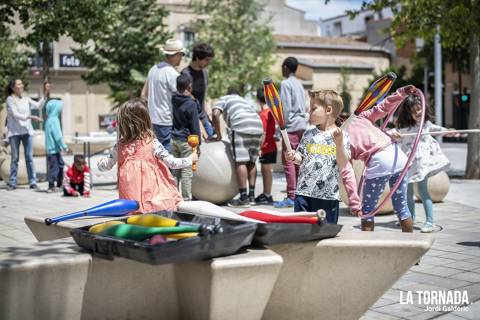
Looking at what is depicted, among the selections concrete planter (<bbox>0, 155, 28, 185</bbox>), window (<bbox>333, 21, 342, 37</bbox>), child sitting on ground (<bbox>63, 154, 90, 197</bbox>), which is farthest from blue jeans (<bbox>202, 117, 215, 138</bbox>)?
window (<bbox>333, 21, 342, 37</bbox>)

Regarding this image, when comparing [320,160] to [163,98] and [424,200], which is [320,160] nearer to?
[424,200]

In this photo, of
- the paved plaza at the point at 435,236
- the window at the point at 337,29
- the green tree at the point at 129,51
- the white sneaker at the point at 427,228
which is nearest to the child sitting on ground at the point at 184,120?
the paved plaza at the point at 435,236

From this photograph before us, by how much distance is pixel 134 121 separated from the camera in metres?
5.18

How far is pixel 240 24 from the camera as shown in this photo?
37594mm

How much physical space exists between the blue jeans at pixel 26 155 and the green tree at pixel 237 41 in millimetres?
24323

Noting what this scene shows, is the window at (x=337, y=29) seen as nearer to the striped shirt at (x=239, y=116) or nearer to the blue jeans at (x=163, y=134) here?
the striped shirt at (x=239, y=116)

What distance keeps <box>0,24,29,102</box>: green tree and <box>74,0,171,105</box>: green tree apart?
332 centimetres

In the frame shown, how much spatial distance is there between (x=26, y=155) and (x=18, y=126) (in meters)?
0.56

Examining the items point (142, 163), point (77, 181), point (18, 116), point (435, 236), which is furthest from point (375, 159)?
point (18, 116)

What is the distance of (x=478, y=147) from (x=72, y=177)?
831cm

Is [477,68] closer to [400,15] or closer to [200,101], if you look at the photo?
[400,15]

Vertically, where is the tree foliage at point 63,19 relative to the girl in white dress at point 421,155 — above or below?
above

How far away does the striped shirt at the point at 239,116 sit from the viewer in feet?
31.3

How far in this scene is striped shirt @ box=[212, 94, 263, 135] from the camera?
955cm
